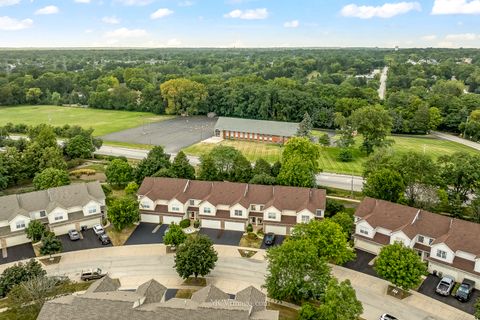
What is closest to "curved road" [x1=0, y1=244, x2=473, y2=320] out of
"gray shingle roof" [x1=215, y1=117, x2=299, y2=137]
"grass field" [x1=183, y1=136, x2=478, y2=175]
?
"grass field" [x1=183, y1=136, x2=478, y2=175]

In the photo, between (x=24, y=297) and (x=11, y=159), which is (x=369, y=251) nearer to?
(x=24, y=297)

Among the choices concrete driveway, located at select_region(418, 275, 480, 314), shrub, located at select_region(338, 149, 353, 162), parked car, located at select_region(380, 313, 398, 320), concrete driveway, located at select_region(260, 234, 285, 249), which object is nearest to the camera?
parked car, located at select_region(380, 313, 398, 320)

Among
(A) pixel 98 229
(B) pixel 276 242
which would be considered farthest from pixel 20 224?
(B) pixel 276 242

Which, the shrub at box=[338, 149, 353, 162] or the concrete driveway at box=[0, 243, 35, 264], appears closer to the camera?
the concrete driveway at box=[0, 243, 35, 264]

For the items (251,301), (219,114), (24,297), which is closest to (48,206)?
(24,297)

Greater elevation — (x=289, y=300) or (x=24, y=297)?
(x=24, y=297)

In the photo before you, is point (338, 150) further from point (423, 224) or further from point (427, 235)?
point (427, 235)

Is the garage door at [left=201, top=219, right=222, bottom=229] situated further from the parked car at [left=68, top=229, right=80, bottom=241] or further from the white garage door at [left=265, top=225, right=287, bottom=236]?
the parked car at [left=68, top=229, right=80, bottom=241]
